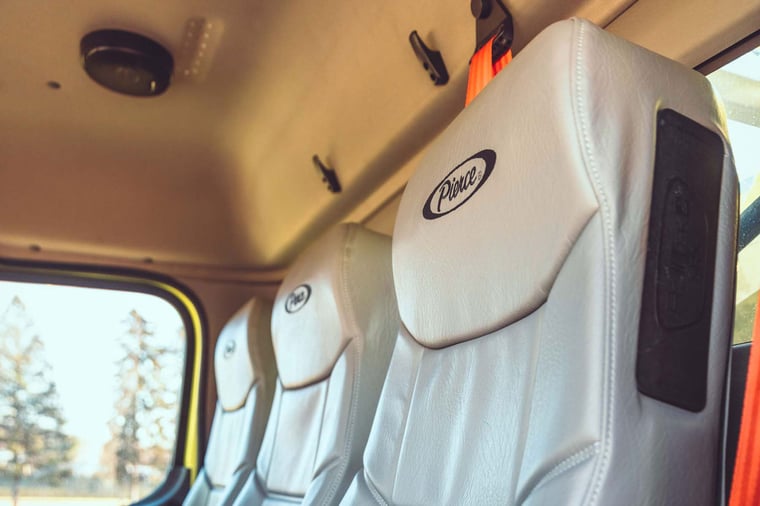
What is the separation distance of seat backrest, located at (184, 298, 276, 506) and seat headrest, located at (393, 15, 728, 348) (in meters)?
1.33

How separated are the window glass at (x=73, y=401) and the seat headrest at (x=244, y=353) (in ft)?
1.51

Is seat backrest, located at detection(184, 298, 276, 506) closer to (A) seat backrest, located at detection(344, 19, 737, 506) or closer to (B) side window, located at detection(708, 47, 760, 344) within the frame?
(A) seat backrest, located at detection(344, 19, 737, 506)

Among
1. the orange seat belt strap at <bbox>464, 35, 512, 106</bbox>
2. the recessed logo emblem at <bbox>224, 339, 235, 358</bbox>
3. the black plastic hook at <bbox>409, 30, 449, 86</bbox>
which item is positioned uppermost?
the black plastic hook at <bbox>409, 30, 449, 86</bbox>

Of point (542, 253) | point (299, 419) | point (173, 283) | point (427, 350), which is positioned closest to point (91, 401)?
point (173, 283)

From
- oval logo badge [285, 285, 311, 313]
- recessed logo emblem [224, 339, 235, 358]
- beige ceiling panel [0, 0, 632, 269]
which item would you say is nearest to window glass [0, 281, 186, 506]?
beige ceiling panel [0, 0, 632, 269]

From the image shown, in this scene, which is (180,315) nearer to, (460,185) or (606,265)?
(460,185)

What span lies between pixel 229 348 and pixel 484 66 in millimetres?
1660

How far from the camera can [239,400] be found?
2664mm

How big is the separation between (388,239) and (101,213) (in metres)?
1.63

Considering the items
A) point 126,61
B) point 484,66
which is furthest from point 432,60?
point 126,61

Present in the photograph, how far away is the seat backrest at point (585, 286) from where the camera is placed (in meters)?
0.79

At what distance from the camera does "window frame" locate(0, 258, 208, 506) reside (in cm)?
303

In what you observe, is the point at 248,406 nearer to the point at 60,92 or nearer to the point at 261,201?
the point at 261,201

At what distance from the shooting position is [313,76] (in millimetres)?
2244
